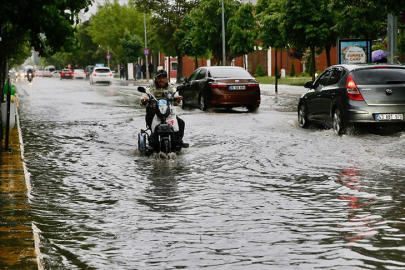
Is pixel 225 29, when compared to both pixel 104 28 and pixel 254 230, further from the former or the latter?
pixel 254 230

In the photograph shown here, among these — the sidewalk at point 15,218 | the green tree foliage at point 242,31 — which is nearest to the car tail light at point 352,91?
the sidewalk at point 15,218

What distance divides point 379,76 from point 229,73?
31.0ft

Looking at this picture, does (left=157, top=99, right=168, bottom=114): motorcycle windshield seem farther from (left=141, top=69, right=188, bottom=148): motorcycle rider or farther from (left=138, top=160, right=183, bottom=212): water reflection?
(left=138, top=160, right=183, bottom=212): water reflection

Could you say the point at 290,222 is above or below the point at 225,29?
below

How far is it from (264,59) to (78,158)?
72.1 m

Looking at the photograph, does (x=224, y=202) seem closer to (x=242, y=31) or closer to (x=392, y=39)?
(x=392, y=39)

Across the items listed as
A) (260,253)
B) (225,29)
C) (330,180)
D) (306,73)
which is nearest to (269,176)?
(330,180)

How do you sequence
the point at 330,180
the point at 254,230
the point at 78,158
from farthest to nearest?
the point at 78,158
the point at 330,180
the point at 254,230

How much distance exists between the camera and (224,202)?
27.7ft

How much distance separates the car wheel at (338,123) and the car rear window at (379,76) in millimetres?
749

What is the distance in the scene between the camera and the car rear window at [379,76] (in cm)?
1555

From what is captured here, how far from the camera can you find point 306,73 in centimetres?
7569

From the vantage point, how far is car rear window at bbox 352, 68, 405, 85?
51.0 feet

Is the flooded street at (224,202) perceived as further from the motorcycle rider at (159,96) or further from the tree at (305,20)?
the tree at (305,20)
